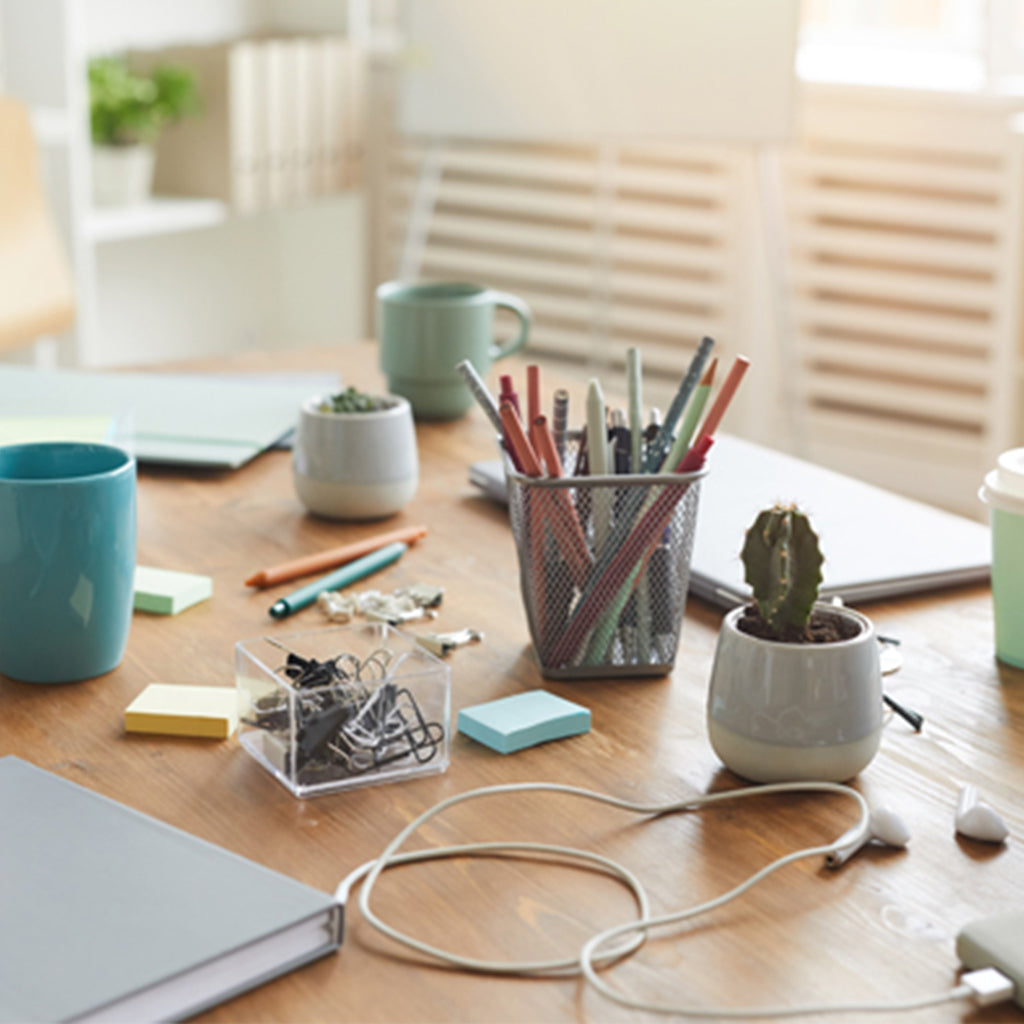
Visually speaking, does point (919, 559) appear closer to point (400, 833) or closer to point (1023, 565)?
point (1023, 565)

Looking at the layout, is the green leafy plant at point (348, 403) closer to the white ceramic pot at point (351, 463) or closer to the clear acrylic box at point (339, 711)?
the white ceramic pot at point (351, 463)

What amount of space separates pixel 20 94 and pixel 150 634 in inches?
87.7

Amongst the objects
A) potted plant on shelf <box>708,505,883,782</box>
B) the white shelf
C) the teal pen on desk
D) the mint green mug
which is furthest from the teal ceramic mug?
the white shelf

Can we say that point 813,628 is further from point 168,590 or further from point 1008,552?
point 168,590

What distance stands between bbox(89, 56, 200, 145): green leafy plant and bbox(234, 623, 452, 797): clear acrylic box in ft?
7.99

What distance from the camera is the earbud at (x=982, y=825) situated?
0.73 metres

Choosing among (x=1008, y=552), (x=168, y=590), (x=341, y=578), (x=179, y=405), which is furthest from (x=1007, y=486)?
(x=179, y=405)

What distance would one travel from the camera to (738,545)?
43.6 inches

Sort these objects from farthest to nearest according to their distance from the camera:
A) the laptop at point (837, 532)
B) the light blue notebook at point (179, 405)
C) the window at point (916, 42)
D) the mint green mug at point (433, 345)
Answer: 1. the window at point (916, 42)
2. the mint green mug at point (433, 345)
3. the light blue notebook at point (179, 405)
4. the laptop at point (837, 532)

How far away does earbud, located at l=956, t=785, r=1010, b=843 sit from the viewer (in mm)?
733

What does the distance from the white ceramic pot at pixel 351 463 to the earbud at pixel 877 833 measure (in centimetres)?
57

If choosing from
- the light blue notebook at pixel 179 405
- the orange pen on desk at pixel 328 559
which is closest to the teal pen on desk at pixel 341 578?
the orange pen on desk at pixel 328 559

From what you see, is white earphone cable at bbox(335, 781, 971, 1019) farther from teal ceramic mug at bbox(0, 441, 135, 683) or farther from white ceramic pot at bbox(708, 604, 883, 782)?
teal ceramic mug at bbox(0, 441, 135, 683)

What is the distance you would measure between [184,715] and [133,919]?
22 cm
